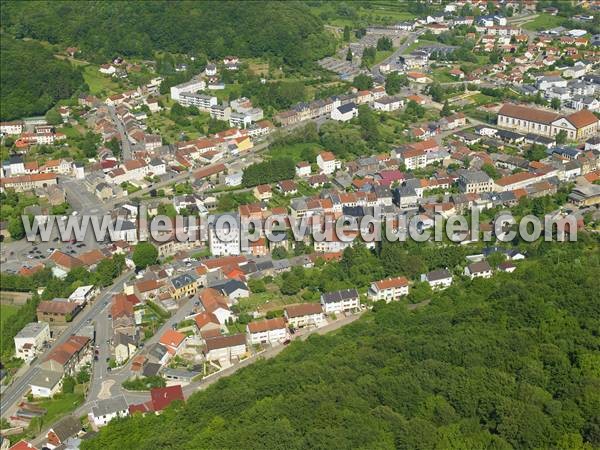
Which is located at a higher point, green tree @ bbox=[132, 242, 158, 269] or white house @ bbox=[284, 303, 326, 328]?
green tree @ bbox=[132, 242, 158, 269]

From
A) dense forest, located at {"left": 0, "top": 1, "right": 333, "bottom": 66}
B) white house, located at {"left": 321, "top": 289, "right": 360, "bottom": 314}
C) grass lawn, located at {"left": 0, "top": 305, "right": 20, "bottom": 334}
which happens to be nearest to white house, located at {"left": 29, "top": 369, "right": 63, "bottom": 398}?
grass lawn, located at {"left": 0, "top": 305, "right": 20, "bottom": 334}

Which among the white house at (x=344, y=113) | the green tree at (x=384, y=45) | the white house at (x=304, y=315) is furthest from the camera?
the green tree at (x=384, y=45)

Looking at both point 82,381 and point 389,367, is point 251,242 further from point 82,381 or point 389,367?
point 389,367

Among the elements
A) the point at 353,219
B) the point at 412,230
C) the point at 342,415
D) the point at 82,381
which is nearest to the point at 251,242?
the point at 353,219

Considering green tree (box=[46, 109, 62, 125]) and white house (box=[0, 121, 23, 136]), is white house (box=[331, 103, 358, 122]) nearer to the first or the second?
green tree (box=[46, 109, 62, 125])

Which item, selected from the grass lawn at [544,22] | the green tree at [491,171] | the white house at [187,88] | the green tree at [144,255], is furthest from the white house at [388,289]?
the grass lawn at [544,22]

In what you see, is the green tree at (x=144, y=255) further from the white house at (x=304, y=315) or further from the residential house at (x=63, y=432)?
the residential house at (x=63, y=432)

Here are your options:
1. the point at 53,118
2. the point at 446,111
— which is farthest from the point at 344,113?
the point at 53,118
